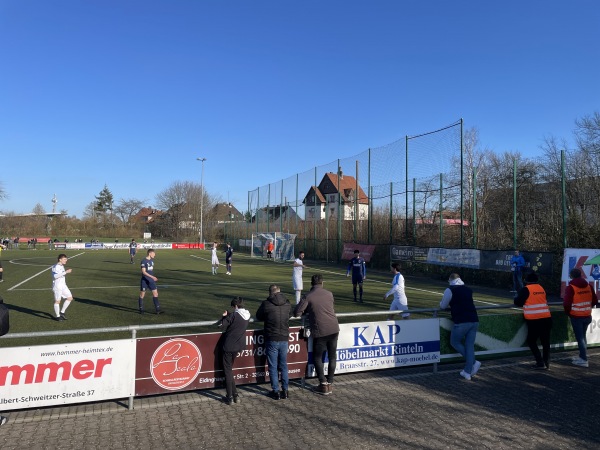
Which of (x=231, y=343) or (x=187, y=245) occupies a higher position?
(x=231, y=343)

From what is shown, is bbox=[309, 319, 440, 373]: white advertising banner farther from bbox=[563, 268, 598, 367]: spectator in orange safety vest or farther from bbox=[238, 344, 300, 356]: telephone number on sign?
bbox=[563, 268, 598, 367]: spectator in orange safety vest

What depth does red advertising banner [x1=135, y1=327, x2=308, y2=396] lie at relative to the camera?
5727 millimetres

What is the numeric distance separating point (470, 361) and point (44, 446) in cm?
603

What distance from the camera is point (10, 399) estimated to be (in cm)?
514

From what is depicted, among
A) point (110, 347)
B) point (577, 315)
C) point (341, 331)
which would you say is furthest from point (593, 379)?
point (110, 347)

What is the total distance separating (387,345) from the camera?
7035 mm

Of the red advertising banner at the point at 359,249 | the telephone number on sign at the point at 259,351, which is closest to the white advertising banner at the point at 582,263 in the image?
the telephone number on sign at the point at 259,351

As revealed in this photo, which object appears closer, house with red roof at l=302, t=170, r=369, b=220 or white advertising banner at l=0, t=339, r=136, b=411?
white advertising banner at l=0, t=339, r=136, b=411

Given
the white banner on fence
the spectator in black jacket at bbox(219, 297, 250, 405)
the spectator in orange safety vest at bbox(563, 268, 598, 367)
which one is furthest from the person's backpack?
the spectator in orange safety vest at bbox(563, 268, 598, 367)

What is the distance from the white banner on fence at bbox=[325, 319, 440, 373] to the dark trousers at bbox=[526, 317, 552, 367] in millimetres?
1722

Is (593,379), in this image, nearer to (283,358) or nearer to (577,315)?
(577,315)

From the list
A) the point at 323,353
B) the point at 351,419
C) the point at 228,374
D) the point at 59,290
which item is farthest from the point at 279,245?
the point at 351,419

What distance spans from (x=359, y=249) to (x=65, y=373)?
26.5 metres

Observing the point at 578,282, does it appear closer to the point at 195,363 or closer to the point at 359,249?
the point at 195,363
